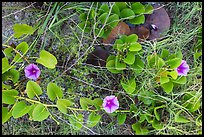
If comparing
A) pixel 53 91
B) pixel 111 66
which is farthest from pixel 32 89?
pixel 111 66

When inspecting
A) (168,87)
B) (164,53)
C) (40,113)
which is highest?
(164,53)

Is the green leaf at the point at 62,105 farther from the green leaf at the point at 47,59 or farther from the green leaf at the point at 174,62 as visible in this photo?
the green leaf at the point at 174,62

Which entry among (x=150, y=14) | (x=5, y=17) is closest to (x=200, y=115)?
(x=150, y=14)

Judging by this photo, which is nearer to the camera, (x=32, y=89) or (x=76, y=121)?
(x=32, y=89)

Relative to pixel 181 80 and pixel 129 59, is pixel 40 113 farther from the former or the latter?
pixel 181 80

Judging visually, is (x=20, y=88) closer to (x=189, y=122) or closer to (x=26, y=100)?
(x=26, y=100)

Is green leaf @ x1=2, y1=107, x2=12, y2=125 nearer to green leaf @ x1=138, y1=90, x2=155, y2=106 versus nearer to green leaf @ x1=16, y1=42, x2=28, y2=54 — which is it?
green leaf @ x1=16, y1=42, x2=28, y2=54

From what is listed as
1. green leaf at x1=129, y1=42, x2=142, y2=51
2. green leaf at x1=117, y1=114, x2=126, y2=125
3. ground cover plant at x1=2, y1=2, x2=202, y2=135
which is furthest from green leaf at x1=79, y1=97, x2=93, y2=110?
green leaf at x1=129, y1=42, x2=142, y2=51
